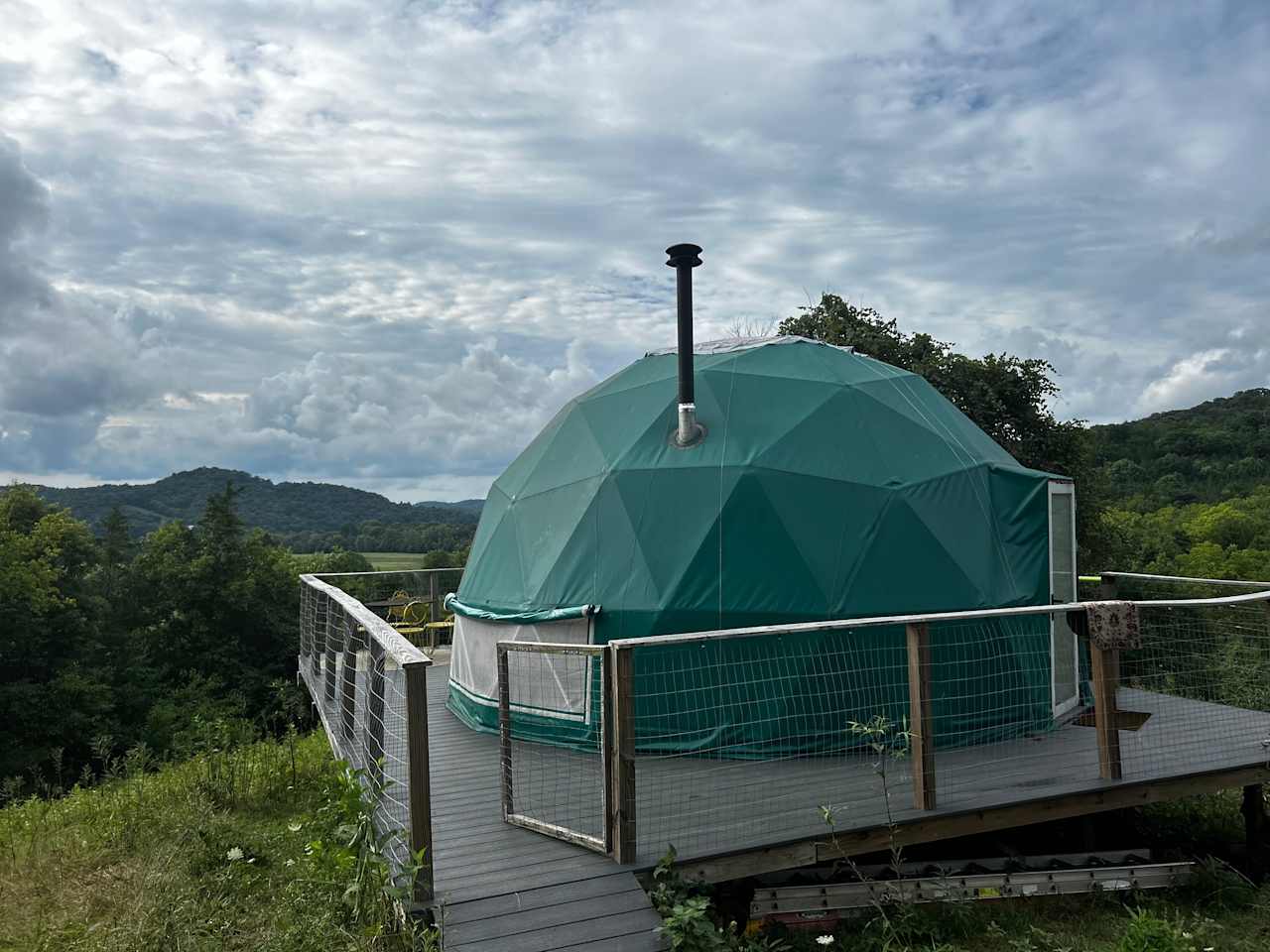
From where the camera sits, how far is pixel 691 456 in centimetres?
749

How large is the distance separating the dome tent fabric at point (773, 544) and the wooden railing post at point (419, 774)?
2.56 metres

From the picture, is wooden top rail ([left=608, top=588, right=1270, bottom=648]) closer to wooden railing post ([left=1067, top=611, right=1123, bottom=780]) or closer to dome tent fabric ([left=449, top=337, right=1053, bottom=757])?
wooden railing post ([left=1067, top=611, right=1123, bottom=780])

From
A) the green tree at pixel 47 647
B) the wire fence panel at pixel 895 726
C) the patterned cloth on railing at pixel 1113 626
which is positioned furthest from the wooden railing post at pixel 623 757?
the green tree at pixel 47 647

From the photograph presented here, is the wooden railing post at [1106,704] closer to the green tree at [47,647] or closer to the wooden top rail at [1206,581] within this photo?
the wooden top rail at [1206,581]

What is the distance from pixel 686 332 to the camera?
7.65 meters

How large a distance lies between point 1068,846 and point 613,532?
163 inches

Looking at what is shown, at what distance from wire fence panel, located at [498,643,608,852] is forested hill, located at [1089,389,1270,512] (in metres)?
30.2

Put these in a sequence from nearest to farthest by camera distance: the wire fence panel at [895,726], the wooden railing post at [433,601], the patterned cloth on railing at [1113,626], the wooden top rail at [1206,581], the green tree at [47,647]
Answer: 1. the wire fence panel at [895,726]
2. the patterned cloth on railing at [1113,626]
3. the wooden top rail at [1206,581]
4. the wooden railing post at [433,601]
5. the green tree at [47,647]

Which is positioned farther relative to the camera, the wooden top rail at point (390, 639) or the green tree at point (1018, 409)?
the green tree at point (1018, 409)

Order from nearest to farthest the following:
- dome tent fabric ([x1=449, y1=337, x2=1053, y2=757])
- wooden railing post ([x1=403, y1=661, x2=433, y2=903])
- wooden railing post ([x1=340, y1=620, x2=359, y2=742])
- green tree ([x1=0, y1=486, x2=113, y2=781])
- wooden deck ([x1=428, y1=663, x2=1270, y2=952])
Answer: wooden railing post ([x1=403, y1=661, x2=433, y2=903]) → wooden deck ([x1=428, y1=663, x2=1270, y2=952]) → wooden railing post ([x1=340, y1=620, x2=359, y2=742]) → dome tent fabric ([x1=449, y1=337, x2=1053, y2=757]) → green tree ([x1=0, y1=486, x2=113, y2=781])

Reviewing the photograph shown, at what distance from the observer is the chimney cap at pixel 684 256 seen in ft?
24.8

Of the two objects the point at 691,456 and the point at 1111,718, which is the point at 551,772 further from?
the point at 1111,718

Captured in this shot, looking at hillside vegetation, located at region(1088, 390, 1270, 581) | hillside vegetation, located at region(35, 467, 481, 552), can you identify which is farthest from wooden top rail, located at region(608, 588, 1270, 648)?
hillside vegetation, located at region(35, 467, 481, 552)

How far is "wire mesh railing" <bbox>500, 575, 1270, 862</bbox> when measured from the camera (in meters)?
5.27
